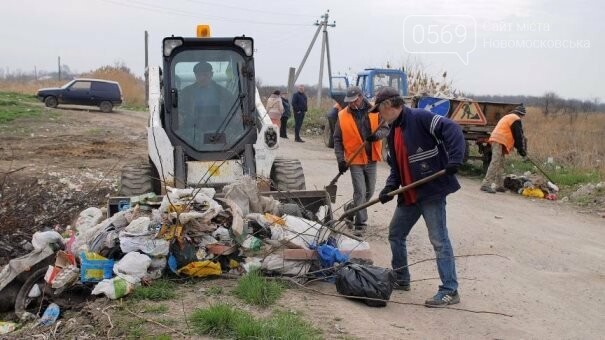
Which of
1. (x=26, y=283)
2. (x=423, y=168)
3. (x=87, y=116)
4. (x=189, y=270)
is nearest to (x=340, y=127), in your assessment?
(x=423, y=168)

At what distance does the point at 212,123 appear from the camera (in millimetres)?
8234

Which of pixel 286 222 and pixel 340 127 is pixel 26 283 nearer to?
pixel 286 222

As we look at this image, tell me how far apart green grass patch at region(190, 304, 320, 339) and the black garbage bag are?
2.59 feet

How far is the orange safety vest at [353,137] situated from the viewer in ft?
26.7

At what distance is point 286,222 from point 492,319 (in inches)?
85.7

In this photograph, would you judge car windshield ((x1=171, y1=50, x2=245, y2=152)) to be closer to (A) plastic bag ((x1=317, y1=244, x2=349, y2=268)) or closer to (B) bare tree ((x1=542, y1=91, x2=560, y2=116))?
(A) plastic bag ((x1=317, y1=244, x2=349, y2=268))

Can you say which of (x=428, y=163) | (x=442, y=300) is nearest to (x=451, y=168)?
(x=428, y=163)

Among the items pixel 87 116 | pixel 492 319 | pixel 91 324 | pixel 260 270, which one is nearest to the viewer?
pixel 91 324

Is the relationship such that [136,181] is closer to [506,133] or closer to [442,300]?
[442,300]

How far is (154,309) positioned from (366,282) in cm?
173

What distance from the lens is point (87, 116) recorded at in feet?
83.5

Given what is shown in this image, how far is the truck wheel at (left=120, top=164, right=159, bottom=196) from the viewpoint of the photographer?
314 inches

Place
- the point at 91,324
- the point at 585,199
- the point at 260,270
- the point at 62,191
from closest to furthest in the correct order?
the point at 91,324 < the point at 260,270 < the point at 62,191 < the point at 585,199

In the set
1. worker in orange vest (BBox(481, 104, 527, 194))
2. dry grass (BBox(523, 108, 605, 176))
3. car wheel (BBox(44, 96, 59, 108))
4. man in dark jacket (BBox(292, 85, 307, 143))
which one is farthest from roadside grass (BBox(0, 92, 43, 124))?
dry grass (BBox(523, 108, 605, 176))
